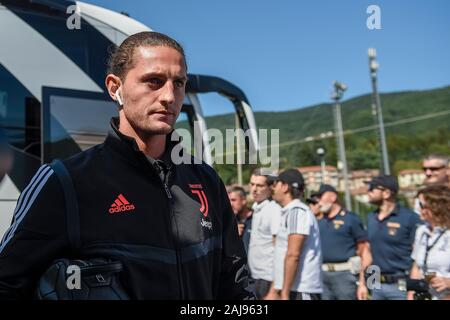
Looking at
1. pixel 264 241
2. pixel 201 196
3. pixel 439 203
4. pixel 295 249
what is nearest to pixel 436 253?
pixel 439 203

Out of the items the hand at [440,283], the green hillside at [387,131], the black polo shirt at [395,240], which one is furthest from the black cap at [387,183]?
the green hillside at [387,131]

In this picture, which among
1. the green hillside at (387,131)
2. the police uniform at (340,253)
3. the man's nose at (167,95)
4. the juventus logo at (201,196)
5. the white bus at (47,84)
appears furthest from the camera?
the green hillside at (387,131)

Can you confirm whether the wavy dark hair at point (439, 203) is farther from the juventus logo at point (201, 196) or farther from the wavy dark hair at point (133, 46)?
the wavy dark hair at point (133, 46)

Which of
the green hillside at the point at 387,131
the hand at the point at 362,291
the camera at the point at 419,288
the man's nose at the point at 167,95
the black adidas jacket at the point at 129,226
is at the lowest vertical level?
the hand at the point at 362,291

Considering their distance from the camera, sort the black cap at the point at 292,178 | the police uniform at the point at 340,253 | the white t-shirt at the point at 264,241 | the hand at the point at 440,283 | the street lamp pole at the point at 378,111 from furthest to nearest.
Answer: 1. the street lamp pole at the point at 378,111
2. the police uniform at the point at 340,253
3. the white t-shirt at the point at 264,241
4. the black cap at the point at 292,178
5. the hand at the point at 440,283

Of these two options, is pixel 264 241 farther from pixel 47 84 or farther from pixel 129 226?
pixel 129 226

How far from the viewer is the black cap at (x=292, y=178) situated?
4.88 m

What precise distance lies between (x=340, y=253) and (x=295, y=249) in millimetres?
1357

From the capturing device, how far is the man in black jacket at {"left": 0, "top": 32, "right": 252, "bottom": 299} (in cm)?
128

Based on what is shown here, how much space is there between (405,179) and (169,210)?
237 feet

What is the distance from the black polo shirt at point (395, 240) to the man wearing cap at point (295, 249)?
0.83m

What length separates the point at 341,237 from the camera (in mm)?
5750

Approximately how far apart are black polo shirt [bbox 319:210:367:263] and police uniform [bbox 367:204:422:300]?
444 millimetres
